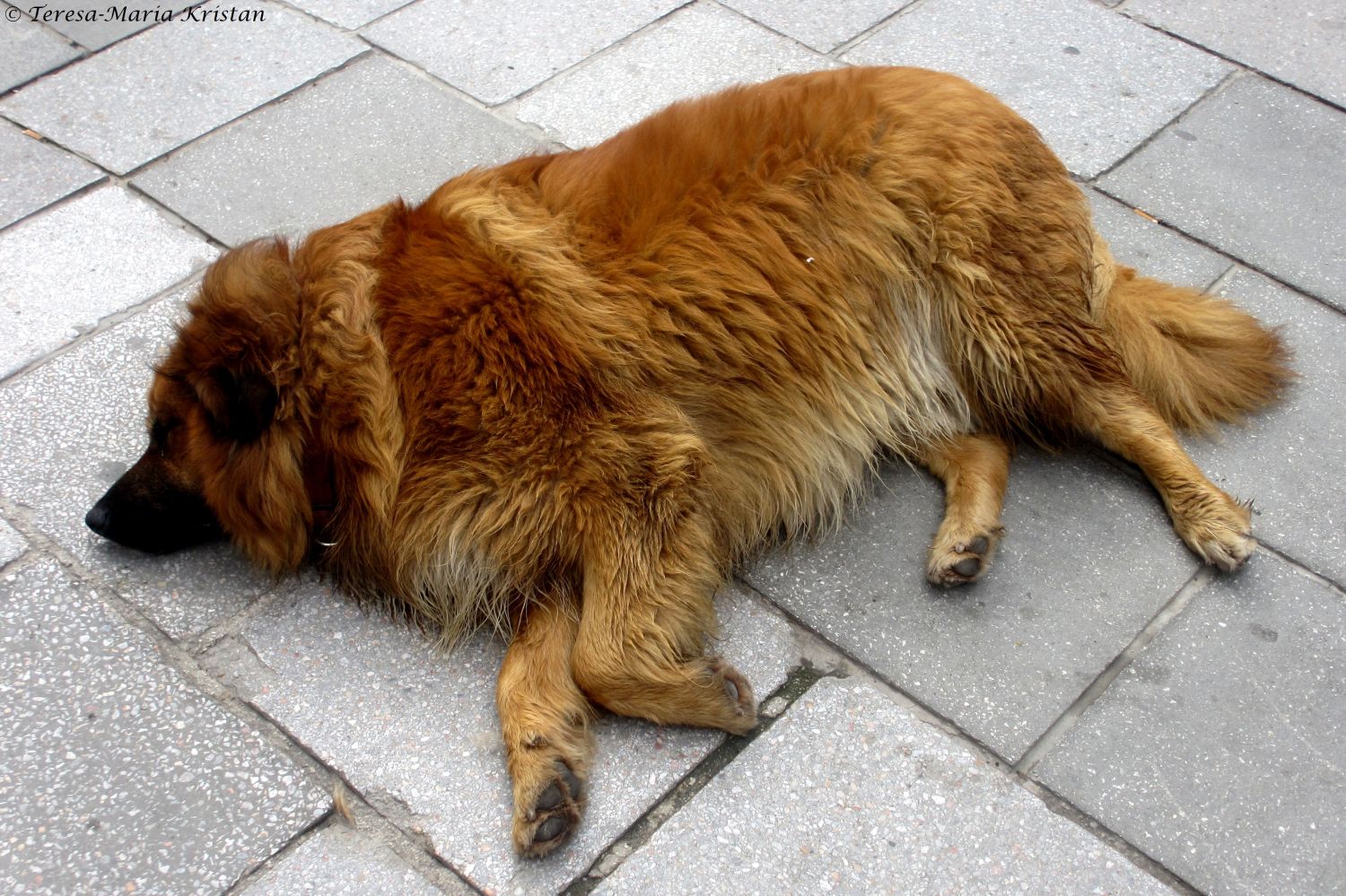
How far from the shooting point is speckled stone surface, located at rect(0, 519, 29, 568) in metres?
3.40

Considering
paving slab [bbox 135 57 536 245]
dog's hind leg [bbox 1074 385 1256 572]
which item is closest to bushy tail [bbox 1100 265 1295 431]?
dog's hind leg [bbox 1074 385 1256 572]

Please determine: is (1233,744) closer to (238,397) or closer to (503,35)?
(238,397)

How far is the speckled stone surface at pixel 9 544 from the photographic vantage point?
340 centimetres

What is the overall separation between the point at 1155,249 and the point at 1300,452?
3.37ft

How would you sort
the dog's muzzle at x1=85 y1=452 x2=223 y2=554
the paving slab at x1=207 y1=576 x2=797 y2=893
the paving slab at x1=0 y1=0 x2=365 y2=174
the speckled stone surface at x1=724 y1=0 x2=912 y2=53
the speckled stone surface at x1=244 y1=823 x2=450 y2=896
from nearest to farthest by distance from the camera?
the speckled stone surface at x1=244 y1=823 x2=450 y2=896 → the paving slab at x1=207 y1=576 x2=797 y2=893 → the dog's muzzle at x1=85 y1=452 x2=223 y2=554 → the paving slab at x1=0 y1=0 x2=365 y2=174 → the speckled stone surface at x1=724 y1=0 x2=912 y2=53

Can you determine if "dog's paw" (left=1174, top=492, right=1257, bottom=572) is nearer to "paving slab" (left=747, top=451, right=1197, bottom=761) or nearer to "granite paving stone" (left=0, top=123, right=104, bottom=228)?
"paving slab" (left=747, top=451, right=1197, bottom=761)

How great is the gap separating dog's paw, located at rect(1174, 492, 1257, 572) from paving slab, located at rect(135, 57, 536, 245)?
285 cm

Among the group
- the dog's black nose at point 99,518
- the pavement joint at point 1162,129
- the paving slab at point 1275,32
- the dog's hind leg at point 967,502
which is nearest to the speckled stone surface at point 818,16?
the paving slab at point 1275,32

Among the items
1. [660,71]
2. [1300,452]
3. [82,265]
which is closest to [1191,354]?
[1300,452]

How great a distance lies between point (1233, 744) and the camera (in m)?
2.99

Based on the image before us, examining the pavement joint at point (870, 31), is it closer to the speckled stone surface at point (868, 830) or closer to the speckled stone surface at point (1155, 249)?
the speckled stone surface at point (1155, 249)

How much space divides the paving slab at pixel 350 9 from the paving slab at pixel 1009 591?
342cm

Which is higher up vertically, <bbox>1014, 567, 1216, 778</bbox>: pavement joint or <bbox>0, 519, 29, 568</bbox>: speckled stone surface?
<bbox>1014, 567, 1216, 778</bbox>: pavement joint

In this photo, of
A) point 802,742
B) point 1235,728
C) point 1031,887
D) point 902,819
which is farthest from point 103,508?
point 1235,728
